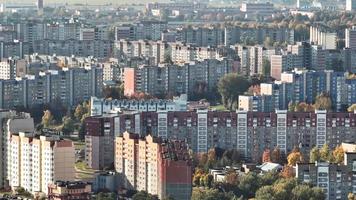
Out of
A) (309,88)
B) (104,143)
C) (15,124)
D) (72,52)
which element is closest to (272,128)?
(104,143)

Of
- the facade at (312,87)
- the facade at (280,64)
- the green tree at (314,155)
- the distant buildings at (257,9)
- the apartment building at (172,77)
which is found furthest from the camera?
the distant buildings at (257,9)

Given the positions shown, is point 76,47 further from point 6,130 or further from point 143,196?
point 143,196

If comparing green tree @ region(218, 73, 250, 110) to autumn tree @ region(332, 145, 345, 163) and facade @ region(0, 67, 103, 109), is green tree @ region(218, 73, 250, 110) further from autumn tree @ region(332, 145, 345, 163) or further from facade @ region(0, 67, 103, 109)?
autumn tree @ region(332, 145, 345, 163)

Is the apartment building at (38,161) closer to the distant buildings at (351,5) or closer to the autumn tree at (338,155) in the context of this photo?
the autumn tree at (338,155)

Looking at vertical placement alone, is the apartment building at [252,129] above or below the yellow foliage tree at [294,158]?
above

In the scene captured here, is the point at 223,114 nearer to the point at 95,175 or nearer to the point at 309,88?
the point at 95,175

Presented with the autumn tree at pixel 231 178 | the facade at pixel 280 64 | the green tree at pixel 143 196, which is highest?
the facade at pixel 280 64

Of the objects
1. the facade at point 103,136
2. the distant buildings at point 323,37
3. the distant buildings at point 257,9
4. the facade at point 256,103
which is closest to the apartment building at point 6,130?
the facade at point 103,136
